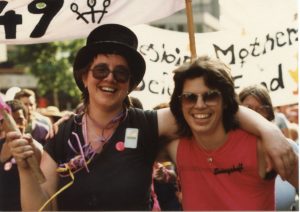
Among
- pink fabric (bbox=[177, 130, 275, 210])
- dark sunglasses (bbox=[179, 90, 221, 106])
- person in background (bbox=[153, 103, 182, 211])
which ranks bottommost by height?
person in background (bbox=[153, 103, 182, 211])

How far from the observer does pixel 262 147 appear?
9.05 feet

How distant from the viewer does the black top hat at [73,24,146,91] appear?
9.65 feet

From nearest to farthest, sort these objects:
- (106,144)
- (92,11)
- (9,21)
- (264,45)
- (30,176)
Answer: (30,176), (106,144), (9,21), (92,11), (264,45)

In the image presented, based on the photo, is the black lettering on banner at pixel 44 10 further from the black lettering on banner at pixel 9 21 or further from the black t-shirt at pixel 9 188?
the black t-shirt at pixel 9 188

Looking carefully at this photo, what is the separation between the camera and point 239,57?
569 cm

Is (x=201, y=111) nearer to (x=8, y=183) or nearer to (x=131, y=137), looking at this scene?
(x=131, y=137)

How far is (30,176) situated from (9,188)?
192cm

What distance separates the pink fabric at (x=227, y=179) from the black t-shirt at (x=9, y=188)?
203 centimetres

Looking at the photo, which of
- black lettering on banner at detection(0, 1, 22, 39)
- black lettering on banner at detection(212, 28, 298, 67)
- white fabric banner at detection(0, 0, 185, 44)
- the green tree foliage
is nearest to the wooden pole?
white fabric banner at detection(0, 0, 185, 44)

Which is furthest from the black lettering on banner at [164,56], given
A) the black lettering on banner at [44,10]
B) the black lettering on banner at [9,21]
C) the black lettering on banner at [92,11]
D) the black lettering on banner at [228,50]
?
the black lettering on banner at [9,21]

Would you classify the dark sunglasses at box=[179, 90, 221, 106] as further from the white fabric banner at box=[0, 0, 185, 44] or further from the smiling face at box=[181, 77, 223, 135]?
the white fabric banner at box=[0, 0, 185, 44]

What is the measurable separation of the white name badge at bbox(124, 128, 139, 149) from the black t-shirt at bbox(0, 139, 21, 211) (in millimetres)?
1938

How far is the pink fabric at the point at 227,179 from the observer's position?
2.72 metres

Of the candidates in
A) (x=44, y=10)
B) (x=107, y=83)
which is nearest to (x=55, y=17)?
(x=44, y=10)
